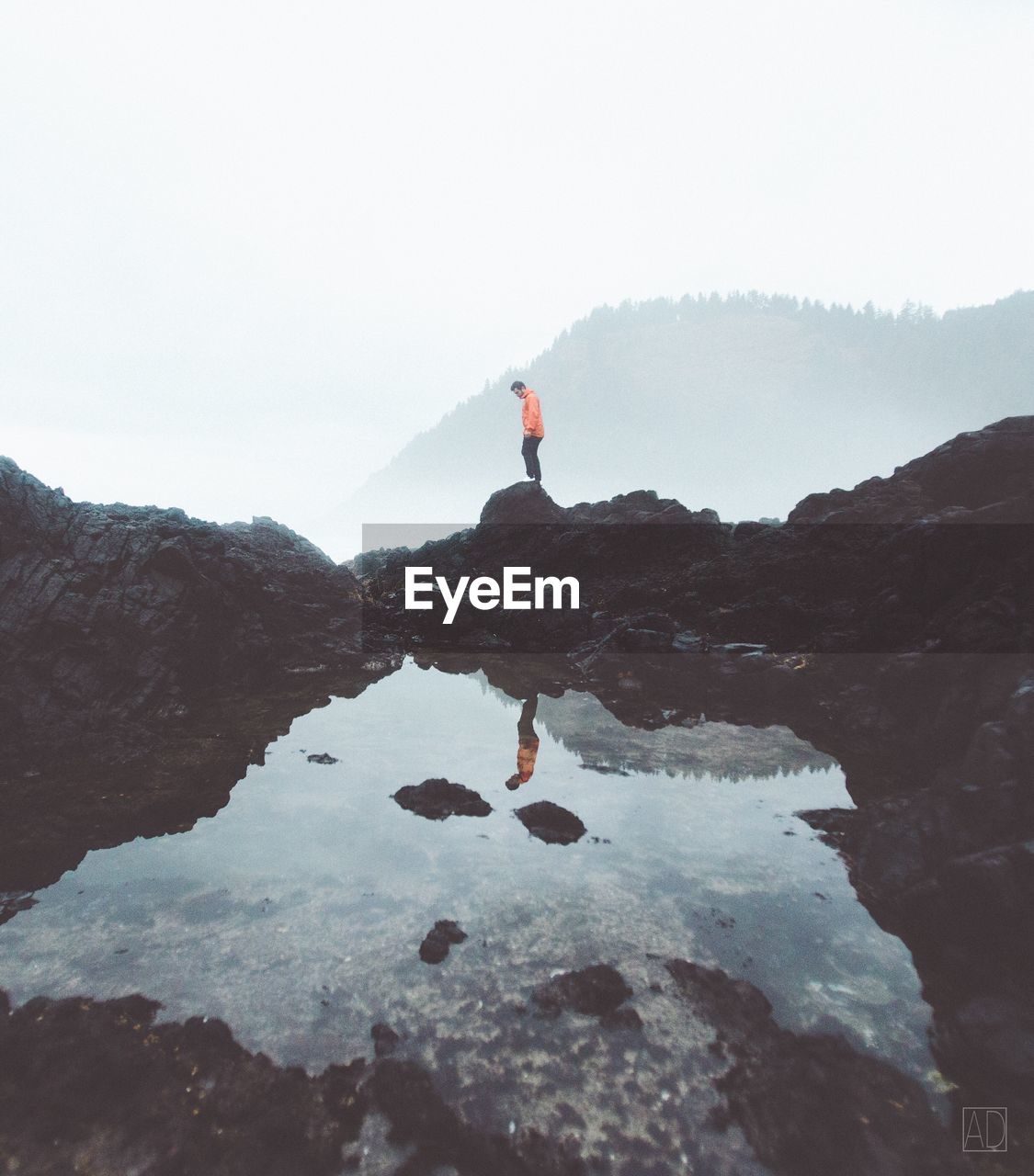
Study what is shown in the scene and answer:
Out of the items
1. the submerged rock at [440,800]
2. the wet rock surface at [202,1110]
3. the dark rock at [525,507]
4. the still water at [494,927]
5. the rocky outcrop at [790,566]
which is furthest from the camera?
the dark rock at [525,507]

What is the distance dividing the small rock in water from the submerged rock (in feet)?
5.94

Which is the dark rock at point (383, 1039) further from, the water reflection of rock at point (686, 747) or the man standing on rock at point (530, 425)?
the man standing on rock at point (530, 425)

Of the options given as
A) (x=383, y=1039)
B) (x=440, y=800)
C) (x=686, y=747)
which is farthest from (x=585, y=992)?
(x=686, y=747)

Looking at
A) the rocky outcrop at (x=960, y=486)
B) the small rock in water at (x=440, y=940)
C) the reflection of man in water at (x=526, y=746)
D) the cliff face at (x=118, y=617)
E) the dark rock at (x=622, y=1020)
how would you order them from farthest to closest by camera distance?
1. the rocky outcrop at (x=960, y=486)
2. the cliff face at (x=118, y=617)
3. the reflection of man in water at (x=526, y=746)
4. the small rock in water at (x=440, y=940)
5. the dark rock at (x=622, y=1020)

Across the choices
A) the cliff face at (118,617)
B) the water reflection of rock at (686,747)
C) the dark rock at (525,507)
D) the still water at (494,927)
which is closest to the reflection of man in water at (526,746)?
the still water at (494,927)

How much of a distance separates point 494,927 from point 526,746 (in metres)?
4.12

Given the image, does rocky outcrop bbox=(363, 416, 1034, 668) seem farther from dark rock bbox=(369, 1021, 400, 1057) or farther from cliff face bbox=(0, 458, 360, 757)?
dark rock bbox=(369, 1021, 400, 1057)

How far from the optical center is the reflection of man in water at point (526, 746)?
7.56m

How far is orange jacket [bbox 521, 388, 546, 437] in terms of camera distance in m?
18.8

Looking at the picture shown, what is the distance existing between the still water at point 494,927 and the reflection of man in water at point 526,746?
17 centimetres

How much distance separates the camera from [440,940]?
4484 mm

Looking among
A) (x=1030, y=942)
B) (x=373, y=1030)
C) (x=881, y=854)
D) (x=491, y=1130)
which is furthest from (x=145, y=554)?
(x=1030, y=942)

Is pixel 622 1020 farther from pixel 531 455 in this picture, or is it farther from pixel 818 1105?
pixel 531 455

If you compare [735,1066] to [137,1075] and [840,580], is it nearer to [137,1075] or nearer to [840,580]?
[137,1075]
